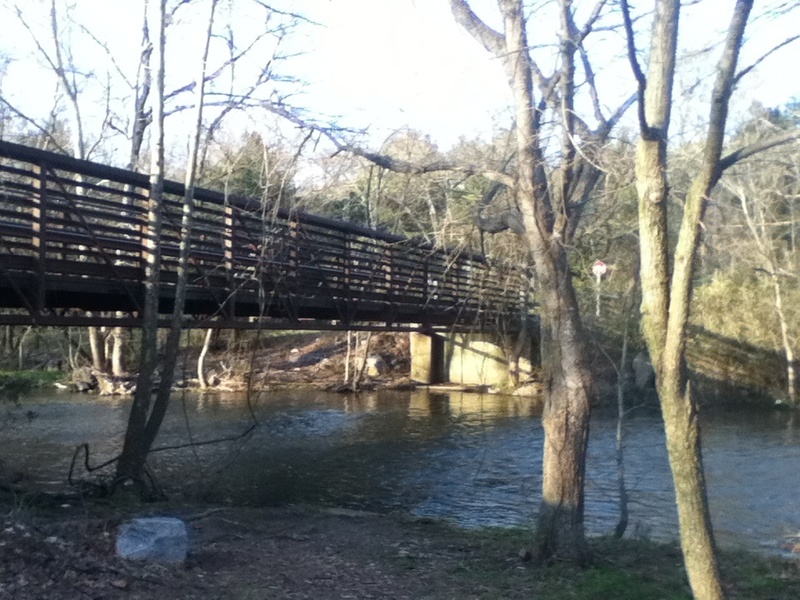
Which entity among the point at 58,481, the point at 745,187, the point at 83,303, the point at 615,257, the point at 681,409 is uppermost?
the point at 745,187

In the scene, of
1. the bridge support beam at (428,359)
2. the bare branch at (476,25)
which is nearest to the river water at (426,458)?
the bridge support beam at (428,359)

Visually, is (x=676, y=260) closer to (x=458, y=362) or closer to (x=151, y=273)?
(x=151, y=273)

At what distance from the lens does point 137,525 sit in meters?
7.70

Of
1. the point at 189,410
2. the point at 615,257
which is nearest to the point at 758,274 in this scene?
the point at 615,257

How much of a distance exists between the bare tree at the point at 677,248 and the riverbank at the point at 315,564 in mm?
2285

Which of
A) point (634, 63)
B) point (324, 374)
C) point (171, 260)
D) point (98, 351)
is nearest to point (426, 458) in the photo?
point (171, 260)

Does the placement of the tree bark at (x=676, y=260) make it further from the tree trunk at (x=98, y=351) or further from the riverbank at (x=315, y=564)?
the tree trunk at (x=98, y=351)

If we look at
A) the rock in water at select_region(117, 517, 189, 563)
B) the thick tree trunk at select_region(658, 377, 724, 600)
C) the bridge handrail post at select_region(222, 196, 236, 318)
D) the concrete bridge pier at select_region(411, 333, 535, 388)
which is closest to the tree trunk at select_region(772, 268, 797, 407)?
the concrete bridge pier at select_region(411, 333, 535, 388)

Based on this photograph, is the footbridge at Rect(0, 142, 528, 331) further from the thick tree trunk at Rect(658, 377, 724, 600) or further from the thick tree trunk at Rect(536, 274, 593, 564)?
the thick tree trunk at Rect(658, 377, 724, 600)

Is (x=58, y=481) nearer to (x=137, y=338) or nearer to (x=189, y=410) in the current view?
(x=189, y=410)

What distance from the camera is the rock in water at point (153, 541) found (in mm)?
7520

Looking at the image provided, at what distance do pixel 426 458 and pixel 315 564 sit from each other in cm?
1056

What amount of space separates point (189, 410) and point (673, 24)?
23.8 metres

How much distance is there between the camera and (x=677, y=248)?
599 cm
